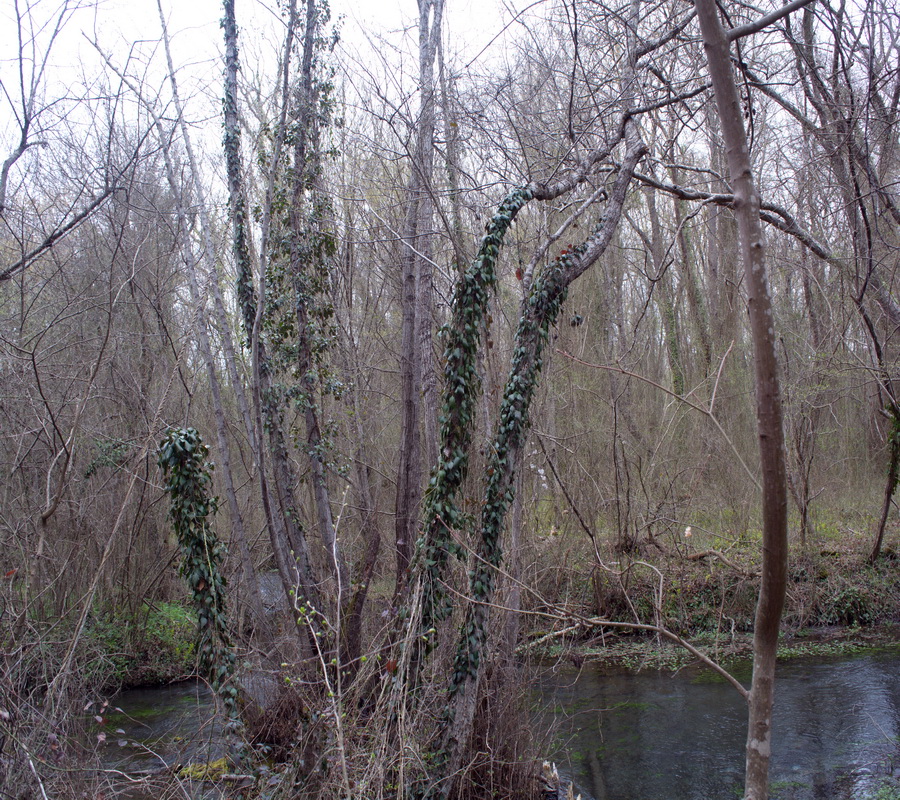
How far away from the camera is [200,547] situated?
23.0ft

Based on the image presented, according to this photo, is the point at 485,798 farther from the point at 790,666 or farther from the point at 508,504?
the point at 790,666

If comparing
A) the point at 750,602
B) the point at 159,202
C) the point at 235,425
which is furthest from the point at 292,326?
the point at 750,602

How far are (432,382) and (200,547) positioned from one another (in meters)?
3.71

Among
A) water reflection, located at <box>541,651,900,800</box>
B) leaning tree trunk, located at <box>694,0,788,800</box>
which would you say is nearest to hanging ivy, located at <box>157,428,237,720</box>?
water reflection, located at <box>541,651,900,800</box>

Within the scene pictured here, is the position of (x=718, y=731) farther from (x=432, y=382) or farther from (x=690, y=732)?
(x=432, y=382)

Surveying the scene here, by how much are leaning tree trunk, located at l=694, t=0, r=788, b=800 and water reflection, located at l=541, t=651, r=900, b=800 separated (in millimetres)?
4675

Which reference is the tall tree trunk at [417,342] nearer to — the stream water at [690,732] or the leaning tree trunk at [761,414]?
the stream water at [690,732]

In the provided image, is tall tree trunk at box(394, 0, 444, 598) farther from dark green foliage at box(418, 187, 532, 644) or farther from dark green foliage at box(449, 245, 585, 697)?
dark green foliage at box(449, 245, 585, 697)

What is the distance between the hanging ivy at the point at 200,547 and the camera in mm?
6734

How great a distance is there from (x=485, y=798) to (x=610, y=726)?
309cm

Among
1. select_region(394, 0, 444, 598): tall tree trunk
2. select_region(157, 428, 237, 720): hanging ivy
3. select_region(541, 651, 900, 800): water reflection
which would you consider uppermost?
select_region(394, 0, 444, 598): tall tree trunk

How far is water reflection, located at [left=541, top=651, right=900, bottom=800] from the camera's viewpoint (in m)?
6.80

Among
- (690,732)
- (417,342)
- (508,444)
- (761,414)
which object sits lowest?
(690,732)

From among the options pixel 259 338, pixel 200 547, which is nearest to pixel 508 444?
pixel 200 547
